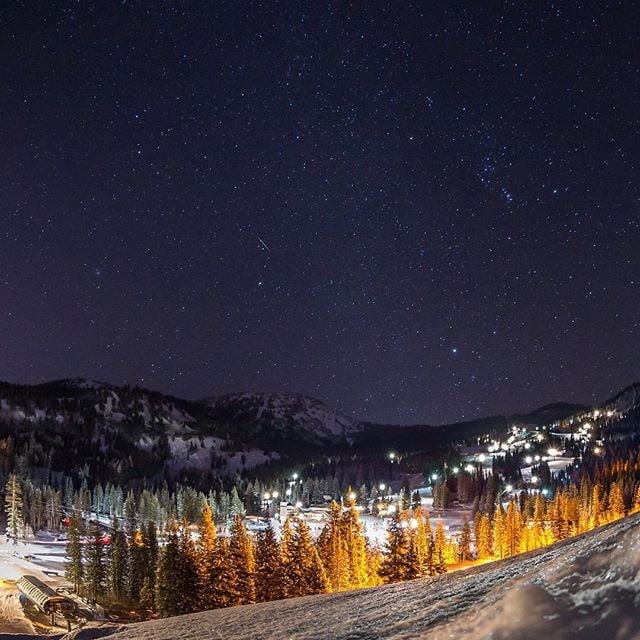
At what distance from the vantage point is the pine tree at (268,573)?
45.0 meters

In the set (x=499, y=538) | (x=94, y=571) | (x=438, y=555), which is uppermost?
(x=438, y=555)

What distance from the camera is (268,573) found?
151 feet

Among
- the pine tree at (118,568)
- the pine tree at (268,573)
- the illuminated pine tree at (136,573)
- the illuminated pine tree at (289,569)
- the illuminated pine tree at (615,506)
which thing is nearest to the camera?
the illuminated pine tree at (289,569)

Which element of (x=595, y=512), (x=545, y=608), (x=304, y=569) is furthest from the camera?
(x=595, y=512)

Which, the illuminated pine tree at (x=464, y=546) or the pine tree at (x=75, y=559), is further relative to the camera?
the illuminated pine tree at (x=464, y=546)

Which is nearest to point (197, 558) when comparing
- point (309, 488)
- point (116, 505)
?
point (116, 505)

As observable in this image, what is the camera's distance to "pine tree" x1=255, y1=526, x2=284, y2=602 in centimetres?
4500

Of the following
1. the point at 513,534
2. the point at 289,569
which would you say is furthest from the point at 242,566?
the point at 513,534

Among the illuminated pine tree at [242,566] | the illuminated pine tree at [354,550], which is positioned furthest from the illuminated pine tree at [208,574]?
the illuminated pine tree at [354,550]

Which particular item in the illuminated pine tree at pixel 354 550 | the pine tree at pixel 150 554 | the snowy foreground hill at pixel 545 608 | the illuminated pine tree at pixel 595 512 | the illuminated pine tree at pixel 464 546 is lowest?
the illuminated pine tree at pixel 464 546

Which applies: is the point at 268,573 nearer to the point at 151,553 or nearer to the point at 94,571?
the point at 151,553

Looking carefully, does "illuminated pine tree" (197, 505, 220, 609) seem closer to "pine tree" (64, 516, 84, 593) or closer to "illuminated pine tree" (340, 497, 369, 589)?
"illuminated pine tree" (340, 497, 369, 589)

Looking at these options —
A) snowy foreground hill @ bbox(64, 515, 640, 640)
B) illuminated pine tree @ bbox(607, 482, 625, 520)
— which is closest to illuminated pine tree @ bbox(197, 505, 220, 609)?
snowy foreground hill @ bbox(64, 515, 640, 640)

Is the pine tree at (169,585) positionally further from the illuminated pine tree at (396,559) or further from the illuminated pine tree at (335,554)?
the illuminated pine tree at (396,559)
